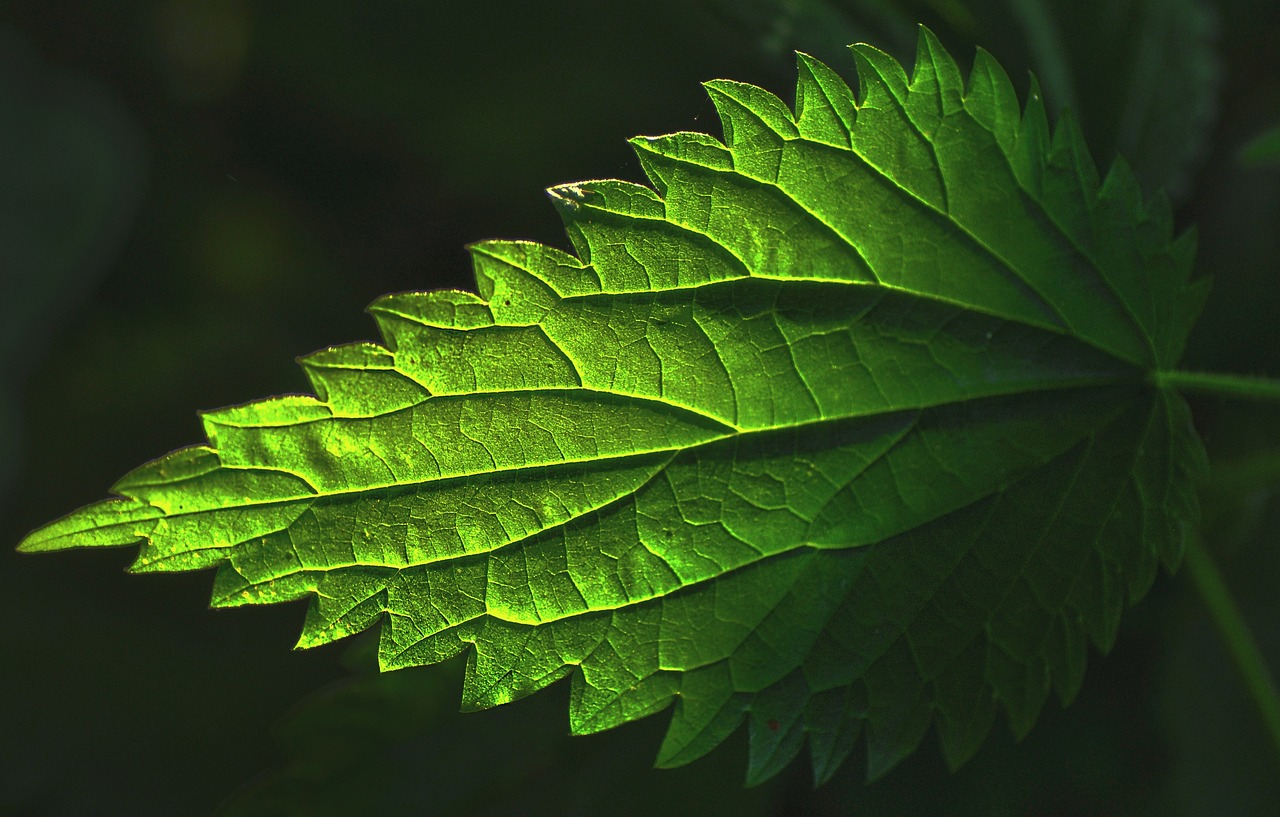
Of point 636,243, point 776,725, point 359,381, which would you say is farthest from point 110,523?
point 776,725

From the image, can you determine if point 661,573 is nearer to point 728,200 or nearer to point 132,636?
point 728,200

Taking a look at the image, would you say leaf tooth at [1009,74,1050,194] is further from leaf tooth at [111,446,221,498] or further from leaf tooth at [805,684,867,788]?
leaf tooth at [111,446,221,498]

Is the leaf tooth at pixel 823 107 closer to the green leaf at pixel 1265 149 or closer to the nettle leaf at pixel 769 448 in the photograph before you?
the nettle leaf at pixel 769 448

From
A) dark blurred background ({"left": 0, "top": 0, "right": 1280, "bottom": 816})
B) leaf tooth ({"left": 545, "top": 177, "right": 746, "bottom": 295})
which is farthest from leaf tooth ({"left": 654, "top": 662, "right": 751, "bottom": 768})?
dark blurred background ({"left": 0, "top": 0, "right": 1280, "bottom": 816})

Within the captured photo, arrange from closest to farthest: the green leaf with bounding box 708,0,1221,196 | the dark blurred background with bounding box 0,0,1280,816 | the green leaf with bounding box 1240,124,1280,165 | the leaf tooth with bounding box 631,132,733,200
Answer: the leaf tooth with bounding box 631,132,733,200, the green leaf with bounding box 1240,124,1280,165, the green leaf with bounding box 708,0,1221,196, the dark blurred background with bounding box 0,0,1280,816

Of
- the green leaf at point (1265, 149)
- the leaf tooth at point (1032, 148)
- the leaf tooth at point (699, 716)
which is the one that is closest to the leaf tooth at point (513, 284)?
the leaf tooth at point (699, 716)

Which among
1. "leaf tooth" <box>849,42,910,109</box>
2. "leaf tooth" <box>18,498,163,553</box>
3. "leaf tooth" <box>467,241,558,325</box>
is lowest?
"leaf tooth" <box>18,498,163,553</box>
